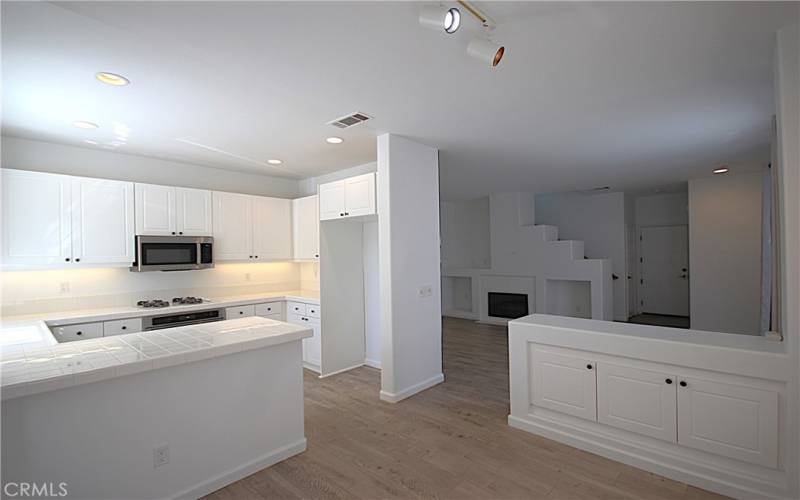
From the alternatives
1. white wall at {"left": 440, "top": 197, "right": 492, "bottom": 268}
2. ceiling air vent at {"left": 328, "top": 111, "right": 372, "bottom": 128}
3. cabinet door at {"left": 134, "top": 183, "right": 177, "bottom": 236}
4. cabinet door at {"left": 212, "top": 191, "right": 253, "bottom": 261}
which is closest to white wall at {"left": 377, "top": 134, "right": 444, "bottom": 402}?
ceiling air vent at {"left": 328, "top": 111, "right": 372, "bottom": 128}

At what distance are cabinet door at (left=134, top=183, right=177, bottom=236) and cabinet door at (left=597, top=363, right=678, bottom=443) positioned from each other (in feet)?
14.5

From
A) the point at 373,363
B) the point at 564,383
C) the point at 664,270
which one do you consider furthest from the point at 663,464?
the point at 664,270

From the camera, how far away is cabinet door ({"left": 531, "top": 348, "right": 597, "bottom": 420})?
2674mm

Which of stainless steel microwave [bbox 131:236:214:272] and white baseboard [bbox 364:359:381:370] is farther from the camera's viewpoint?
white baseboard [bbox 364:359:381:370]

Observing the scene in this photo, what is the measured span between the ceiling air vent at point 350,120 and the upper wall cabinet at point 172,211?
2.19 m

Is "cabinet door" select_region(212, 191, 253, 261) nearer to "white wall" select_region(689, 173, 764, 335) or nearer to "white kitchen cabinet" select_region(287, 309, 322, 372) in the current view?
"white kitchen cabinet" select_region(287, 309, 322, 372)

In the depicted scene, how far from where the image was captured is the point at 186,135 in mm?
3502

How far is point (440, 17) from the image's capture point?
65.5 inches

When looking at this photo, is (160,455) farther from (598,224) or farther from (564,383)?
(598,224)

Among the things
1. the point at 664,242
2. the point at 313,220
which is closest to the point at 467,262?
the point at 664,242

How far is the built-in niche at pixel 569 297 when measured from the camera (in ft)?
24.1

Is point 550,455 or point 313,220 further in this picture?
point 313,220

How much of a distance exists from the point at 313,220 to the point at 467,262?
4867 millimetres

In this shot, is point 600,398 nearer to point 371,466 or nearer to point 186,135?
point 371,466
